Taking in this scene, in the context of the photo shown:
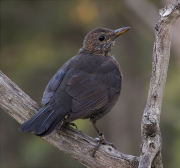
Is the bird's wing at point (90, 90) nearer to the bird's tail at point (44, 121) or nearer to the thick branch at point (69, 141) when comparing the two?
the bird's tail at point (44, 121)

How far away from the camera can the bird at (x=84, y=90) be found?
4.27m

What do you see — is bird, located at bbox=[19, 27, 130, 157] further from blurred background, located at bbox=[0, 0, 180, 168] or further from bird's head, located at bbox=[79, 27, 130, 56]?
blurred background, located at bbox=[0, 0, 180, 168]

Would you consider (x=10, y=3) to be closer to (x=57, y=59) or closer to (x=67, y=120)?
(x=57, y=59)

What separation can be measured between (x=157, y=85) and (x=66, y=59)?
5507 millimetres

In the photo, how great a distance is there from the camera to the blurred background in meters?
8.85

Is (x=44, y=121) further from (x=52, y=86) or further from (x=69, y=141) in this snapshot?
(x=52, y=86)

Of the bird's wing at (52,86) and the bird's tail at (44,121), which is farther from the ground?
the bird's wing at (52,86)

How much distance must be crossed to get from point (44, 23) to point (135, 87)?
11.4 ft

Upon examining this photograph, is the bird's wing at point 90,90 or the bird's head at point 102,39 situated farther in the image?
the bird's head at point 102,39

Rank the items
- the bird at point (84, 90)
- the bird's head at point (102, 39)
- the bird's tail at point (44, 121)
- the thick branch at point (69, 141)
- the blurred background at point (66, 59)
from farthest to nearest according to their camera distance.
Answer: the blurred background at point (66, 59) < the bird's head at point (102, 39) < the thick branch at point (69, 141) < the bird at point (84, 90) < the bird's tail at point (44, 121)

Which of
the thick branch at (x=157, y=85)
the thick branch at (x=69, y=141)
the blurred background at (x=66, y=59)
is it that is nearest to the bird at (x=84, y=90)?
the thick branch at (x=69, y=141)

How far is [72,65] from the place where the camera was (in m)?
5.23

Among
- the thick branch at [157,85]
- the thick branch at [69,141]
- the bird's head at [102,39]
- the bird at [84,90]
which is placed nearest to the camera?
the thick branch at [157,85]

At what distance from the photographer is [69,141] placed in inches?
181
